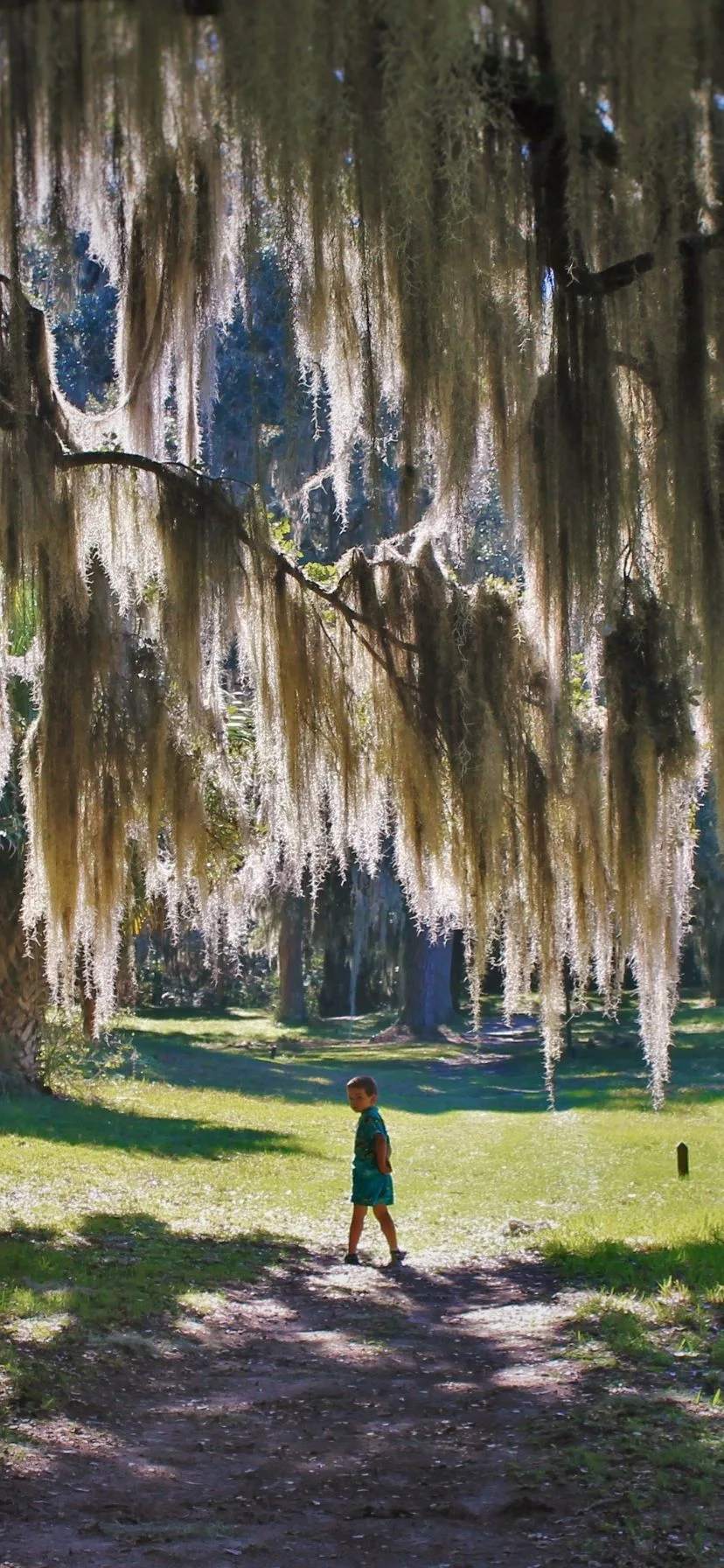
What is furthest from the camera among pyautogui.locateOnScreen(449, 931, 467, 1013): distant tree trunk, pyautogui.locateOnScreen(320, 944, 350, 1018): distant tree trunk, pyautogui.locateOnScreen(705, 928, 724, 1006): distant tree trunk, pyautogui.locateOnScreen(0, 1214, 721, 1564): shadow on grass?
pyautogui.locateOnScreen(320, 944, 350, 1018): distant tree trunk

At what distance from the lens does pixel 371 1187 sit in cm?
873

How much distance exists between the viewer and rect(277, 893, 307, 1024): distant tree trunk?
31.6m

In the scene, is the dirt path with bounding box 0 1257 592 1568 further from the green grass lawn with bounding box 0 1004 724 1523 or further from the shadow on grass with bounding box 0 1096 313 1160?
the shadow on grass with bounding box 0 1096 313 1160

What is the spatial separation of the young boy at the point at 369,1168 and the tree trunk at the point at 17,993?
5.51m

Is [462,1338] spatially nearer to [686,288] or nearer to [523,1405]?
[523,1405]

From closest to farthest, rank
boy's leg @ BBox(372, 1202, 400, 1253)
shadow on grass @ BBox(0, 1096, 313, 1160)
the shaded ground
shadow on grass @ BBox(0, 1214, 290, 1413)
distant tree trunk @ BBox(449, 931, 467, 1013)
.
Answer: the shaded ground, shadow on grass @ BBox(0, 1214, 290, 1413), boy's leg @ BBox(372, 1202, 400, 1253), shadow on grass @ BBox(0, 1096, 313, 1160), distant tree trunk @ BBox(449, 931, 467, 1013)

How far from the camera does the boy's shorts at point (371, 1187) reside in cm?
871

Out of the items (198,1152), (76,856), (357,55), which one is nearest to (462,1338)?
(76,856)

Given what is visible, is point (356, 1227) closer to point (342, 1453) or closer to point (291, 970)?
point (342, 1453)

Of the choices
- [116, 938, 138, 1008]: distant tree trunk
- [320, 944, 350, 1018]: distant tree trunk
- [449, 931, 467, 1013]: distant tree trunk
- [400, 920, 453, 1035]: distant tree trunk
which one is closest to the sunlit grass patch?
[116, 938, 138, 1008]: distant tree trunk

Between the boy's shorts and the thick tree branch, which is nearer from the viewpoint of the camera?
the thick tree branch

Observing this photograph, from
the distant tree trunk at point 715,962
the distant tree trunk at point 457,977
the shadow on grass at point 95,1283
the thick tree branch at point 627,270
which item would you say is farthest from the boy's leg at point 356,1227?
the distant tree trunk at point 457,977

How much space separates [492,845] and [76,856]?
5.54 ft

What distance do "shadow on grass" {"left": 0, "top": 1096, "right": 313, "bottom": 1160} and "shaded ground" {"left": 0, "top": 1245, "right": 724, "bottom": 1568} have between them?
729 cm
